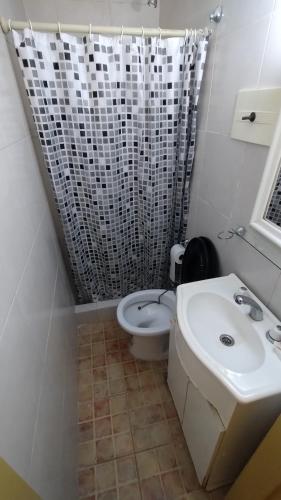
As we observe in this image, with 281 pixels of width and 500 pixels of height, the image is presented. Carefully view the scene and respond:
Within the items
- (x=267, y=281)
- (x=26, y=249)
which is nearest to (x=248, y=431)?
(x=267, y=281)

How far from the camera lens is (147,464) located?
120 centimetres

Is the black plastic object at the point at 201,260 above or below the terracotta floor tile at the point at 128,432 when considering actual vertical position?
above

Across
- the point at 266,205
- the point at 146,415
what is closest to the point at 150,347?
the point at 146,415

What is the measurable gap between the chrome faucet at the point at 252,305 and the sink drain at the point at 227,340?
0.46 feet

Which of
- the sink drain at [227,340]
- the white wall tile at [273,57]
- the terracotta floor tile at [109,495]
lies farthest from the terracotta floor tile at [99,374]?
the white wall tile at [273,57]

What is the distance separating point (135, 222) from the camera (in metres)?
1.70

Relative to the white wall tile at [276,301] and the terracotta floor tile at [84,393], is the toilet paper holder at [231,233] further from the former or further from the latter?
the terracotta floor tile at [84,393]

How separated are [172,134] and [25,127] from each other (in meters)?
0.82

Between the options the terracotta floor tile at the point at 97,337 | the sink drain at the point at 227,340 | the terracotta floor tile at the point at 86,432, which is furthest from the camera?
the terracotta floor tile at the point at 97,337

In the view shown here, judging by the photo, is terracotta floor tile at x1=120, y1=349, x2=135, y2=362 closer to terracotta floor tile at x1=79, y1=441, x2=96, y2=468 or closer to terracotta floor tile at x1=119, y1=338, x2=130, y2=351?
terracotta floor tile at x1=119, y1=338, x2=130, y2=351

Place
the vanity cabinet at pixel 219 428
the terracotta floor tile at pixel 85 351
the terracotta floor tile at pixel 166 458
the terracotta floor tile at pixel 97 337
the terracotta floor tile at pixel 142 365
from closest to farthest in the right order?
the vanity cabinet at pixel 219 428 → the terracotta floor tile at pixel 166 458 → the terracotta floor tile at pixel 142 365 → the terracotta floor tile at pixel 85 351 → the terracotta floor tile at pixel 97 337

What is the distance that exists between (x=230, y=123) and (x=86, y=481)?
190 centimetres

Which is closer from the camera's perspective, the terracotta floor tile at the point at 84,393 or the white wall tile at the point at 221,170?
the white wall tile at the point at 221,170

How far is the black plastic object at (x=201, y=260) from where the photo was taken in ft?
4.35
